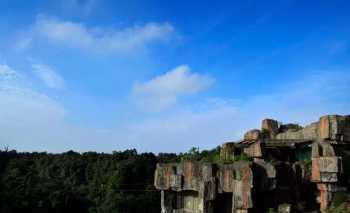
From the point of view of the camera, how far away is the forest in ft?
192

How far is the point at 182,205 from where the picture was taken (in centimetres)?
2919

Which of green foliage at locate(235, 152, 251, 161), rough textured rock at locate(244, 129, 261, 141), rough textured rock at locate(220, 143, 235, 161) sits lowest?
green foliage at locate(235, 152, 251, 161)

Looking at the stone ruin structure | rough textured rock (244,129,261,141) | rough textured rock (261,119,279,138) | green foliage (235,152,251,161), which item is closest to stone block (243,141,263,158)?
the stone ruin structure

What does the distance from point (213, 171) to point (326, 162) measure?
19.7 feet

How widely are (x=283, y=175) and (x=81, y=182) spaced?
6237 centimetres

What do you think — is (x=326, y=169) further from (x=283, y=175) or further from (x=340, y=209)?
(x=283, y=175)

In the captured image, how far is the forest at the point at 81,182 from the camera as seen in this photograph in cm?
5866

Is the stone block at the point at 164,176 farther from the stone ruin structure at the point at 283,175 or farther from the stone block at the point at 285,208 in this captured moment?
the stone block at the point at 285,208

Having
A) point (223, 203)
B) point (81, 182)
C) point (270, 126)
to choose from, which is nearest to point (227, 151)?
point (270, 126)

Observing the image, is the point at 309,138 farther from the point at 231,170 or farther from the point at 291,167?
the point at 231,170

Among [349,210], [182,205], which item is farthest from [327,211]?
[182,205]

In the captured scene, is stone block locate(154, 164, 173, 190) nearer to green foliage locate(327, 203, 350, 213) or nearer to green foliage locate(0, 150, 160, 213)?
green foliage locate(327, 203, 350, 213)

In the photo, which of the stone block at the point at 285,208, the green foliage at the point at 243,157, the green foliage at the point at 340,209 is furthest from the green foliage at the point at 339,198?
the green foliage at the point at 243,157

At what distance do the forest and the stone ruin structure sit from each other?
101 feet
